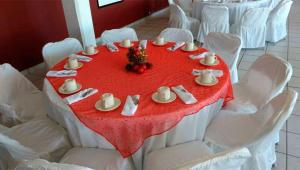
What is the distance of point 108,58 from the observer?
2.36 m

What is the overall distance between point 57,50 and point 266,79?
7.18ft

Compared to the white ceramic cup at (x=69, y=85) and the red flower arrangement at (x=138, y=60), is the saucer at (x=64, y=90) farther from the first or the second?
the red flower arrangement at (x=138, y=60)

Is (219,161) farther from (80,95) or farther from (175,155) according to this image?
(80,95)

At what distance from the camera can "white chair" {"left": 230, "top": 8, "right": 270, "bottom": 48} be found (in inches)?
164

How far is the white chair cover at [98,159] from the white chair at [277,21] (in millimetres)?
4082

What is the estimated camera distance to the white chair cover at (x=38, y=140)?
1.59m

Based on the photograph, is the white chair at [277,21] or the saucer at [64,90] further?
the white chair at [277,21]

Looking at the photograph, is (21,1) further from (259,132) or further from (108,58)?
(259,132)

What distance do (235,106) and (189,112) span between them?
0.73 meters

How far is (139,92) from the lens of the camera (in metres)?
1.75

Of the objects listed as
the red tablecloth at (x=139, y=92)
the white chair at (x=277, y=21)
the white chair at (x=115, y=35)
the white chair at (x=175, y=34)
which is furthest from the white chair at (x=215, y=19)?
the red tablecloth at (x=139, y=92)

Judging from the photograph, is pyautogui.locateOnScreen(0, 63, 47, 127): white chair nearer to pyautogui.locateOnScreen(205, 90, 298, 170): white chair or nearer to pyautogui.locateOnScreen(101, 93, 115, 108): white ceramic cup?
pyautogui.locateOnScreen(101, 93, 115, 108): white ceramic cup

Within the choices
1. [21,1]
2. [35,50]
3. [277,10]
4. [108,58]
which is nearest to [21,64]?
[35,50]

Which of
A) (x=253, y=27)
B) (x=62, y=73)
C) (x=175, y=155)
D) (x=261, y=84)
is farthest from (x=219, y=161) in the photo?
(x=253, y=27)
